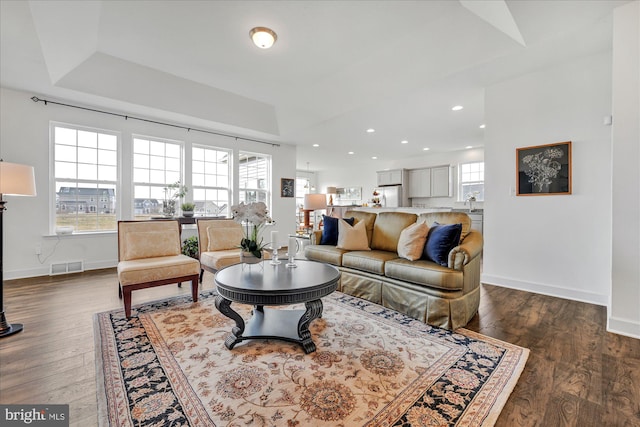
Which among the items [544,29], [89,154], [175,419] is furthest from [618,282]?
[89,154]

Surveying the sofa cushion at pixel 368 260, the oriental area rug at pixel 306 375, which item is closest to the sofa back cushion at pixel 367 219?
the sofa cushion at pixel 368 260

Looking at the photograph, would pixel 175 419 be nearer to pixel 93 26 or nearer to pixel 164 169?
pixel 93 26

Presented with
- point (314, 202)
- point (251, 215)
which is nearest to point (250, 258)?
point (251, 215)

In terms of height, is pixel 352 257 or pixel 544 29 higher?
pixel 544 29

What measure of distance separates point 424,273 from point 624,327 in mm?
1652

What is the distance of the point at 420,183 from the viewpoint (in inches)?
335

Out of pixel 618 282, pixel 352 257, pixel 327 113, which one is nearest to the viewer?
pixel 618 282

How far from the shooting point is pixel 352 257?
318 cm

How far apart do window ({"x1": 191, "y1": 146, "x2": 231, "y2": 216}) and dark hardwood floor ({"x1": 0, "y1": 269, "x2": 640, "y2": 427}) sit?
2.69 m

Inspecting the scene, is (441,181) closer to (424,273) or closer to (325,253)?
(325,253)

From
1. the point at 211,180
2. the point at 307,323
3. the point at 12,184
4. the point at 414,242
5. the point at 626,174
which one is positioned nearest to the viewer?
the point at 307,323

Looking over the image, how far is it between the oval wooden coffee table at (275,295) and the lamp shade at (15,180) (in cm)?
174

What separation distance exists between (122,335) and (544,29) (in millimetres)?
4482

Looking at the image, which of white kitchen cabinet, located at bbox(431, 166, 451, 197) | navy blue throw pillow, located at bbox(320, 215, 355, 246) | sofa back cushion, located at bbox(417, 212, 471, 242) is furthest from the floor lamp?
white kitchen cabinet, located at bbox(431, 166, 451, 197)
